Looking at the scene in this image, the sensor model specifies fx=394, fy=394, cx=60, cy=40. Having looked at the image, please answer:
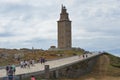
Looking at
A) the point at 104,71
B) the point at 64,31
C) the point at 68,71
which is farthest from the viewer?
the point at 64,31

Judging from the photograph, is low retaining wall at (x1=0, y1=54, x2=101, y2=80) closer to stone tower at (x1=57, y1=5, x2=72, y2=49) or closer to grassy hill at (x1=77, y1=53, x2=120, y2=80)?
grassy hill at (x1=77, y1=53, x2=120, y2=80)

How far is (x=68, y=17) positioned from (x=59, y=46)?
10648 millimetres

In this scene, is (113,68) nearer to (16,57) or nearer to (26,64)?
(16,57)

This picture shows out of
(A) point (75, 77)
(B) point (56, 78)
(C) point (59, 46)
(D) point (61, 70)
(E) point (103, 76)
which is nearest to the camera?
(B) point (56, 78)

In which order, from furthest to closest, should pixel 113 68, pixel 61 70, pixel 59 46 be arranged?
pixel 59 46 < pixel 113 68 < pixel 61 70

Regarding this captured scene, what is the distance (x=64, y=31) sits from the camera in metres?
128

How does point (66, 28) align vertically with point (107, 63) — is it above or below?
above

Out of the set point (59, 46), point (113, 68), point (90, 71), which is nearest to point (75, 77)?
point (90, 71)

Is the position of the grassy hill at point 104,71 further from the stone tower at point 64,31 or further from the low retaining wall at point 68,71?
the stone tower at point 64,31

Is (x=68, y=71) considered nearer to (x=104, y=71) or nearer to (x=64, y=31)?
(x=104, y=71)

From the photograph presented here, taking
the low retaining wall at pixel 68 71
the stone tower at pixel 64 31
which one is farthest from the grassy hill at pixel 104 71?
the stone tower at pixel 64 31

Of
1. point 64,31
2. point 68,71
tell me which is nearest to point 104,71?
point 68,71

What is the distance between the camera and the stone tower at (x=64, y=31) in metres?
127

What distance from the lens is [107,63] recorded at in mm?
79188
